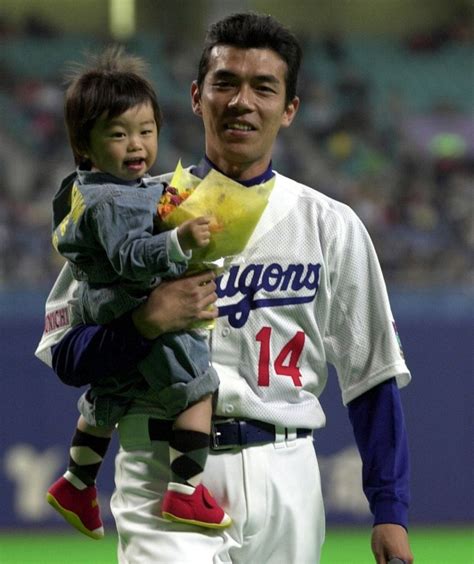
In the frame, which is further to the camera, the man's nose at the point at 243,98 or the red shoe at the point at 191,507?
the man's nose at the point at 243,98

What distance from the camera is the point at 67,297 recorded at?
12.2ft

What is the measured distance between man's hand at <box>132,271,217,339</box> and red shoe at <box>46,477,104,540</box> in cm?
64

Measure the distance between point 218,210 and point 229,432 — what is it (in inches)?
23.5

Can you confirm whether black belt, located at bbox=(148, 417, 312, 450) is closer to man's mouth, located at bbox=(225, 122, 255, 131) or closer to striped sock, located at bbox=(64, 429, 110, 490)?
striped sock, located at bbox=(64, 429, 110, 490)

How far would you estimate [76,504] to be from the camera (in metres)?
3.73

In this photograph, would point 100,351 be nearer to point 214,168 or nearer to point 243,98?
point 214,168

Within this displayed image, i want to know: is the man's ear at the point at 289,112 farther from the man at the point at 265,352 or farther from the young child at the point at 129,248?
the young child at the point at 129,248

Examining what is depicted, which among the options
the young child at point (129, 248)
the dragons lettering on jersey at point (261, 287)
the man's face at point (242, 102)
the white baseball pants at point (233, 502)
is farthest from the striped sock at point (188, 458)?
the man's face at point (242, 102)

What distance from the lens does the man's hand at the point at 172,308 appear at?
330 cm

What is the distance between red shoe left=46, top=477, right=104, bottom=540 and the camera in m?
3.72

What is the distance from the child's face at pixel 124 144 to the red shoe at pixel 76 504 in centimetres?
92

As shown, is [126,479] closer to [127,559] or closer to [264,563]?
[127,559]

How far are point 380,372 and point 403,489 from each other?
0.33m

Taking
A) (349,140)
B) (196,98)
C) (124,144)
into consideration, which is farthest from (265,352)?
(349,140)
